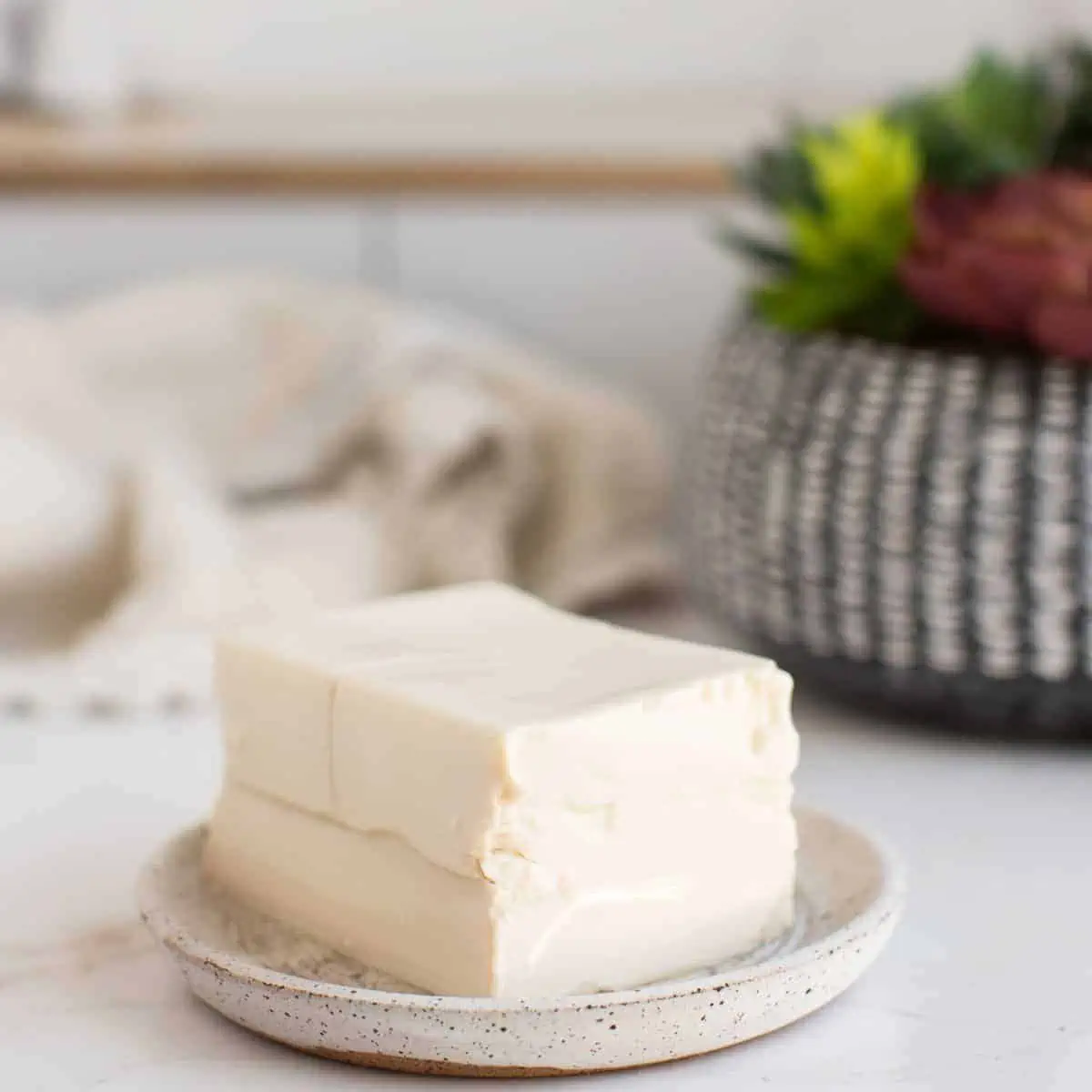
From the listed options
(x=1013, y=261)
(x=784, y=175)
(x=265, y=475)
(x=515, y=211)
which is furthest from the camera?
(x=515, y=211)

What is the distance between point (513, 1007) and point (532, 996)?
0.03 meters

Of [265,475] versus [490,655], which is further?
[265,475]

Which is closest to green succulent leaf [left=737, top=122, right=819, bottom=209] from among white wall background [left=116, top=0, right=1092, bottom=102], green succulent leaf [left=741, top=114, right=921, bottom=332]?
green succulent leaf [left=741, top=114, right=921, bottom=332]

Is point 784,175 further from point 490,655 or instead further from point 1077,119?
point 490,655

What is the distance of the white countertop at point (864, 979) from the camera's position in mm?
459

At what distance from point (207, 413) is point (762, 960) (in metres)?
0.57

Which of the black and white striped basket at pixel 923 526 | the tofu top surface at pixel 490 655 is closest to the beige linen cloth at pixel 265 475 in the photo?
the black and white striped basket at pixel 923 526

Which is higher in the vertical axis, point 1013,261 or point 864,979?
point 1013,261

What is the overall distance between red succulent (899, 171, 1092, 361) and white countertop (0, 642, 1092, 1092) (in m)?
0.18

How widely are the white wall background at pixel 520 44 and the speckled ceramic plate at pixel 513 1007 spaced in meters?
0.72

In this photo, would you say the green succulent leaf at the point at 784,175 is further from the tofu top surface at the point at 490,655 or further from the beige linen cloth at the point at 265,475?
the tofu top surface at the point at 490,655

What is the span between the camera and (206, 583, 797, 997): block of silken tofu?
1.47 ft

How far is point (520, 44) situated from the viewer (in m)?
1.11

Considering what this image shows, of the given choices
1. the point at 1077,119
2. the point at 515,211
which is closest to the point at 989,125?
the point at 1077,119
